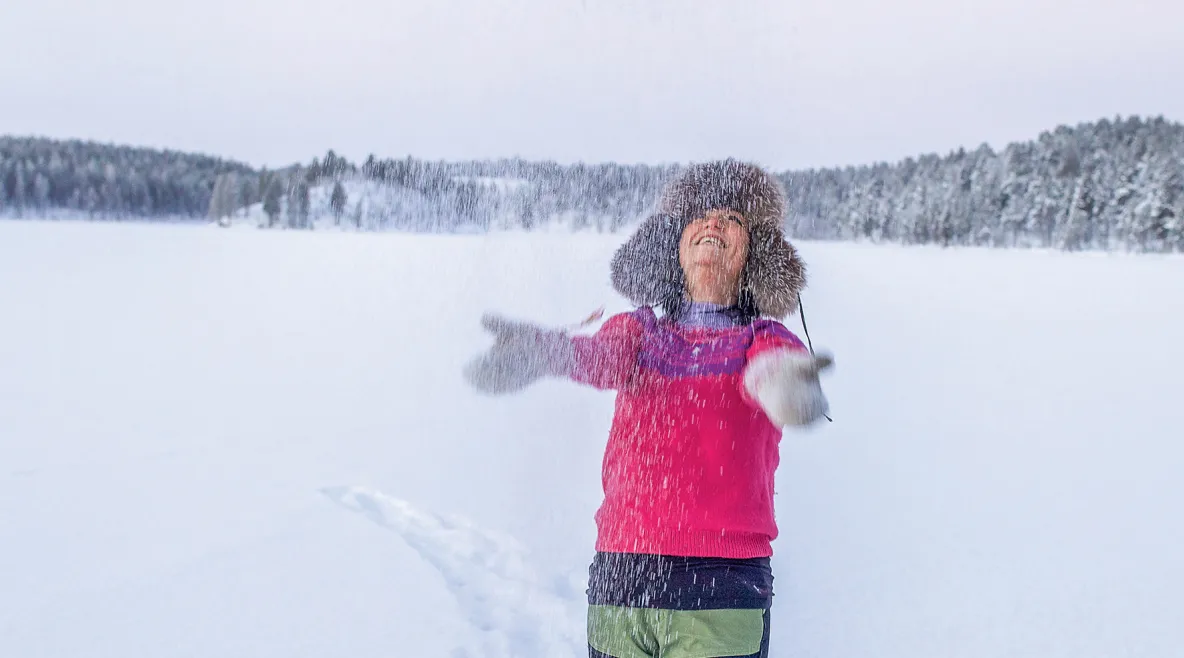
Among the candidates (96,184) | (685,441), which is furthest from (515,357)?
(96,184)

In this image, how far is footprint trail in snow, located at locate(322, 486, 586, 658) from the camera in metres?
2.95

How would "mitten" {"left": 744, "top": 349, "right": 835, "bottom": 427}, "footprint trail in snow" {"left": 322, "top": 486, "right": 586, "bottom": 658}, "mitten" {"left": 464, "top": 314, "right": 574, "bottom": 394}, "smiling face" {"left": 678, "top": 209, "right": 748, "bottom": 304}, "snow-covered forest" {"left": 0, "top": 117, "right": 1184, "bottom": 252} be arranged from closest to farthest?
"mitten" {"left": 744, "top": 349, "right": 835, "bottom": 427}
"mitten" {"left": 464, "top": 314, "right": 574, "bottom": 394}
"smiling face" {"left": 678, "top": 209, "right": 748, "bottom": 304}
"footprint trail in snow" {"left": 322, "top": 486, "right": 586, "bottom": 658}
"snow-covered forest" {"left": 0, "top": 117, "right": 1184, "bottom": 252}

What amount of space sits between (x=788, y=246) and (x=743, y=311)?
193 millimetres

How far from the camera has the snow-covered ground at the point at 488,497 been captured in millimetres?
2953

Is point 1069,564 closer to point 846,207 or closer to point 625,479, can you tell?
point 625,479

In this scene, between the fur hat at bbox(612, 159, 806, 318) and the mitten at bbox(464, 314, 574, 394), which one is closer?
the mitten at bbox(464, 314, 574, 394)

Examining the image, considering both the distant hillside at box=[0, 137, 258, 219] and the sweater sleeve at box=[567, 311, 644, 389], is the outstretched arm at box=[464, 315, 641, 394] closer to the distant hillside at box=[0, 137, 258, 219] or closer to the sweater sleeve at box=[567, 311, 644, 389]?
the sweater sleeve at box=[567, 311, 644, 389]

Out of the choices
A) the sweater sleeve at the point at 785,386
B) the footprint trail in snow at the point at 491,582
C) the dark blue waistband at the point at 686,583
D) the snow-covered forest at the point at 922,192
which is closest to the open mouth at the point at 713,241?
the sweater sleeve at the point at 785,386

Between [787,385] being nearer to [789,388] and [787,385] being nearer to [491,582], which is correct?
[789,388]

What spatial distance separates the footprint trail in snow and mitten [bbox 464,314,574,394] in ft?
5.27

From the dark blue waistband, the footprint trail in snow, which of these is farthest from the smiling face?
the footprint trail in snow

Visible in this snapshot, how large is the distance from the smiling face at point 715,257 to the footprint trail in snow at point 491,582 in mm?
1672

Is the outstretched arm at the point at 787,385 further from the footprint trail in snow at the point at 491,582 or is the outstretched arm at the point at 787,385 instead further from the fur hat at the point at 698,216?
the footprint trail in snow at the point at 491,582

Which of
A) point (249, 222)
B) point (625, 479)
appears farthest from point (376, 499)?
point (249, 222)
